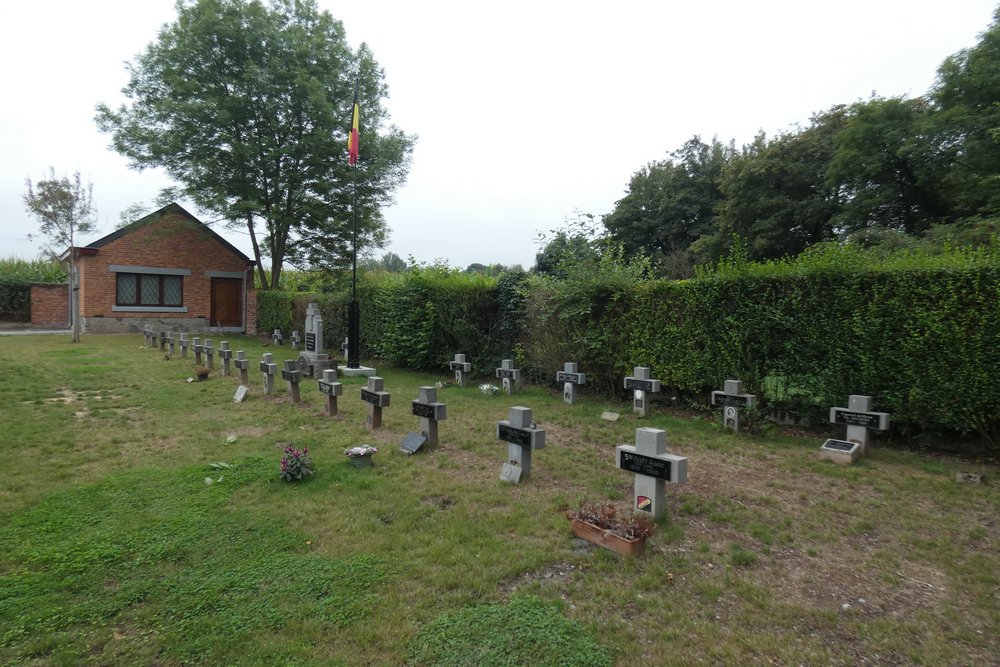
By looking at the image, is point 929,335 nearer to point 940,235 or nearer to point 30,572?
point 30,572

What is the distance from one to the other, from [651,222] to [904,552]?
32.0 metres

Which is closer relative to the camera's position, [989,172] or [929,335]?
[929,335]

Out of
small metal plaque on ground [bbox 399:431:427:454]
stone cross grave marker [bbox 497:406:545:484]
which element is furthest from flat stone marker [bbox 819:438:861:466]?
small metal plaque on ground [bbox 399:431:427:454]

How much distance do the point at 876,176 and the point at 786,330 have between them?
58.8ft

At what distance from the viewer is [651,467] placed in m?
4.02

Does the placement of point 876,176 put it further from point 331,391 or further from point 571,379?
point 331,391

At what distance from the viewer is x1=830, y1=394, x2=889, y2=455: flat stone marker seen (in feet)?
19.7

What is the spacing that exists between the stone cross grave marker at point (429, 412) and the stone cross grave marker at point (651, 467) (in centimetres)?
261

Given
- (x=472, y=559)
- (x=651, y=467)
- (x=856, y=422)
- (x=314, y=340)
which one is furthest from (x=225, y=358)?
(x=856, y=422)

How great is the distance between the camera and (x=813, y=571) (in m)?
3.44

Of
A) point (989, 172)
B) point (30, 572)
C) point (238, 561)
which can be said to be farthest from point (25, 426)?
point (989, 172)

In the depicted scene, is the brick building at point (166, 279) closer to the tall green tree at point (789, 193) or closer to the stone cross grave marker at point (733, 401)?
the stone cross grave marker at point (733, 401)

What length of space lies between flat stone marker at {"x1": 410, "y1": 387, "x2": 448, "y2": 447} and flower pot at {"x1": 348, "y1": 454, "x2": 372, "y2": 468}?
86cm

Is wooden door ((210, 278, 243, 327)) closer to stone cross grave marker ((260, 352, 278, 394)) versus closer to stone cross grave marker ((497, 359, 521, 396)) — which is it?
stone cross grave marker ((260, 352, 278, 394))
